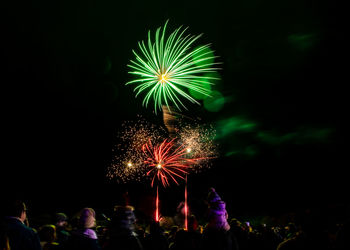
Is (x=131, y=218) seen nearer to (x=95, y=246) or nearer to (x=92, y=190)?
(x=95, y=246)

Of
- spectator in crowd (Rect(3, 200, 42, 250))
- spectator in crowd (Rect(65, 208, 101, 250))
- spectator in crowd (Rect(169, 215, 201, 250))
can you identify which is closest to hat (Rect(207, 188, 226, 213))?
spectator in crowd (Rect(169, 215, 201, 250))

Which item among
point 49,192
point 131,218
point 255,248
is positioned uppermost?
point 49,192

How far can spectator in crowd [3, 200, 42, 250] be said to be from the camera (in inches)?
139

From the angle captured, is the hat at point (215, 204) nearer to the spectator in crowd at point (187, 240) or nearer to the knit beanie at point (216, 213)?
the knit beanie at point (216, 213)

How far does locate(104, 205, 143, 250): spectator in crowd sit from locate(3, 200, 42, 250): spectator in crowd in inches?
41.5

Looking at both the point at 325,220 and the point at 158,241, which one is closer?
the point at 325,220

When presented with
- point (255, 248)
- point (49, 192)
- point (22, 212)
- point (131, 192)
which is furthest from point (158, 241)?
point (131, 192)

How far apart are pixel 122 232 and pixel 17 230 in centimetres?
142

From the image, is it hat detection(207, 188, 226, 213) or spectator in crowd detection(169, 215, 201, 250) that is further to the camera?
spectator in crowd detection(169, 215, 201, 250)

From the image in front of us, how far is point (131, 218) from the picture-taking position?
359 cm

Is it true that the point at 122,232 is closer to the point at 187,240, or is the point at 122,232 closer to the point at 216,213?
the point at 216,213

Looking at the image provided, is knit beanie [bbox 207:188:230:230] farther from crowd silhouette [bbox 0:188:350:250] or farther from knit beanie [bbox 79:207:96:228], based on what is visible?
knit beanie [bbox 79:207:96:228]

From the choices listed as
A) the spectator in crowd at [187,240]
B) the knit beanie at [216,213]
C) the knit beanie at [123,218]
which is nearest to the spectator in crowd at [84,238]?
the knit beanie at [123,218]

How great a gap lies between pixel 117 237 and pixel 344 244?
8.32ft
